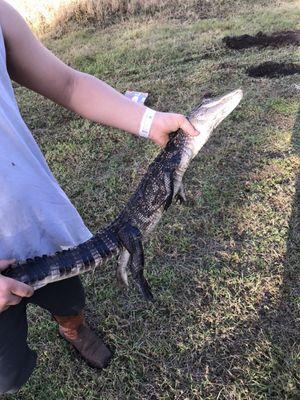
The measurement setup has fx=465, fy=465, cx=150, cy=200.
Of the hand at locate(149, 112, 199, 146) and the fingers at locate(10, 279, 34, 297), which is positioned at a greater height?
the hand at locate(149, 112, 199, 146)

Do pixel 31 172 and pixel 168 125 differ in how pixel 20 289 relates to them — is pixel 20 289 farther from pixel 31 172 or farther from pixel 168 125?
pixel 168 125

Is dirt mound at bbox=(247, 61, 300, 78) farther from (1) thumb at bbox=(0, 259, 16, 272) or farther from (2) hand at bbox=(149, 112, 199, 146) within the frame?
(1) thumb at bbox=(0, 259, 16, 272)

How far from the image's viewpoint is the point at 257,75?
16.2 ft

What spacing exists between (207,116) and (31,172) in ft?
2.36

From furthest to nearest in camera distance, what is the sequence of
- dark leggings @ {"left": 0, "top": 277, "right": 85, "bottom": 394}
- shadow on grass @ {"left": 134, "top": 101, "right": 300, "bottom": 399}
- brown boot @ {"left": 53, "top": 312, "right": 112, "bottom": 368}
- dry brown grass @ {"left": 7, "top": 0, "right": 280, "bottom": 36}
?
dry brown grass @ {"left": 7, "top": 0, "right": 280, "bottom": 36} < brown boot @ {"left": 53, "top": 312, "right": 112, "bottom": 368} < shadow on grass @ {"left": 134, "top": 101, "right": 300, "bottom": 399} < dark leggings @ {"left": 0, "top": 277, "right": 85, "bottom": 394}

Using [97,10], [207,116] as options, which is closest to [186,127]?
[207,116]

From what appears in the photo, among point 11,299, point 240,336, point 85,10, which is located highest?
point 11,299

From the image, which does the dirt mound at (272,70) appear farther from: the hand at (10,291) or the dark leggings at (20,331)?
the hand at (10,291)

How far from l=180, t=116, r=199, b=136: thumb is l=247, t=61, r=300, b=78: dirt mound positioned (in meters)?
3.44

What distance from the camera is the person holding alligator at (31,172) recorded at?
4.88ft

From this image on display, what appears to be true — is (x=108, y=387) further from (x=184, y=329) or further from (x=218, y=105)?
(x=218, y=105)

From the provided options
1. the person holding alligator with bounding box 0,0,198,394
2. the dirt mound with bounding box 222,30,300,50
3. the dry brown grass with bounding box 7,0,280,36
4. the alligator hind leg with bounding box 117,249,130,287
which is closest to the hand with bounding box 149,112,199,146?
the person holding alligator with bounding box 0,0,198,394

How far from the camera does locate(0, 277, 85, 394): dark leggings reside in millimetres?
1639

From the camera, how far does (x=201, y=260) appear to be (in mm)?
2824
